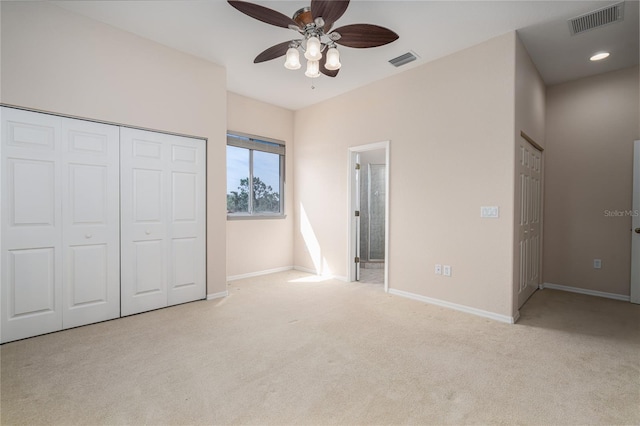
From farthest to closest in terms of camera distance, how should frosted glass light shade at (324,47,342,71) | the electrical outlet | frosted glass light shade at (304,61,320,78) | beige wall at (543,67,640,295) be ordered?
1. beige wall at (543,67,640,295)
2. the electrical outlet
3. frosted glass light shade at (304,61,320,78)
4. frosted glass light shade at (324,47,342,71)

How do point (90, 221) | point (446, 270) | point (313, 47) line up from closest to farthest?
point (313, 47) → point (90, 221) → point (446, 270)

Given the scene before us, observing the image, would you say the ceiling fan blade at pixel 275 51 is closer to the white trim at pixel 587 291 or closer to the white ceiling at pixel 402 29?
the white ceiling at pixel 402 29

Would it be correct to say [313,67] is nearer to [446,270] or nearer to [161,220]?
[161,220]

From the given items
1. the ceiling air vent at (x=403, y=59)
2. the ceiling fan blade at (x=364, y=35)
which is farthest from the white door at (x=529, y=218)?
the ceiling fan blade at (x=364, y=35)

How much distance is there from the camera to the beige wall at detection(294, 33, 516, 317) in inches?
123

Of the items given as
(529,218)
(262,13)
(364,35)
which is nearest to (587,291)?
(529,218)

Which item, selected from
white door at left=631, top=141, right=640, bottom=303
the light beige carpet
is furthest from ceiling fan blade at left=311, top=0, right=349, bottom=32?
white door at left=631, top=141, right=640, bottom=303

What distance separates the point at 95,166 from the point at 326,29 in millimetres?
2575

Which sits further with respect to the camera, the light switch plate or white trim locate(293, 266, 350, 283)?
white trim locate(293, 266, 350, 283)

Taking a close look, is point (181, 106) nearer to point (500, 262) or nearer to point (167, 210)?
point (167, 210)

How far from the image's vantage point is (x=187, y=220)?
365cm

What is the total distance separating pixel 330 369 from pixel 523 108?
339 cm

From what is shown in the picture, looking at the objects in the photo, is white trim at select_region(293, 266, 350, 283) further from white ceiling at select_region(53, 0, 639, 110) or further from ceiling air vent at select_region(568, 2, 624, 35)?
ceiling air vent at select_region(568, 2, 624, 35)

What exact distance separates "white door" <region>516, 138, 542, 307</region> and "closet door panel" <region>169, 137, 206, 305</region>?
12.0 feet
